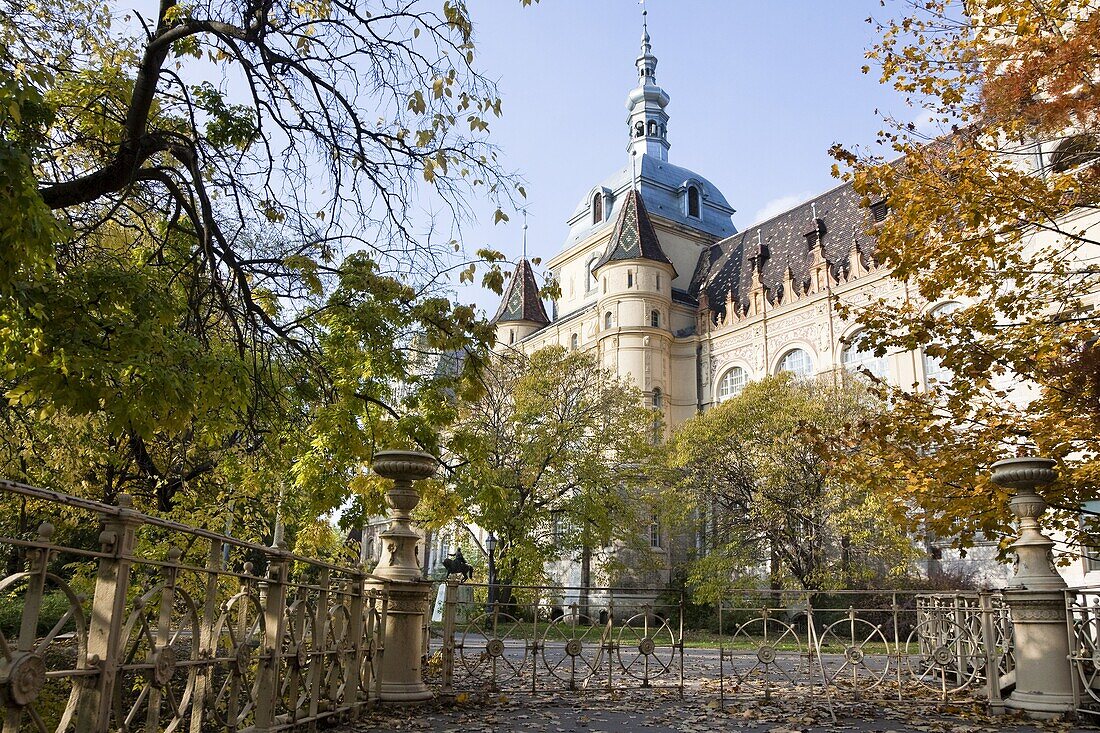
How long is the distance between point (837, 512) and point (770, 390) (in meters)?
4.88

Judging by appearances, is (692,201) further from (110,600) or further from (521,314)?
(110,600)

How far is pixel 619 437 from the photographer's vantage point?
28.8 m

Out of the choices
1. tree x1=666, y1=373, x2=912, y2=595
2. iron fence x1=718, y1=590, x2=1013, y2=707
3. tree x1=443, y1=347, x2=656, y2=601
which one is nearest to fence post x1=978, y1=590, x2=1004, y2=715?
iron fence x1=718, y1=590, x2=1013, y2=707

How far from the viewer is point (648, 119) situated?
179 ft

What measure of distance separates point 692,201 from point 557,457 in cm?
→ 2848

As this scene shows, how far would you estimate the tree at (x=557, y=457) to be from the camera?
26891 millimetres

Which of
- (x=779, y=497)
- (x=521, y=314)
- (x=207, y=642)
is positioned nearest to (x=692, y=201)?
(x=521, y=314)

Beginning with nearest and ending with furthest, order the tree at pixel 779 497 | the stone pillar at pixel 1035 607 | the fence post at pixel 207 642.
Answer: the fence post at pixel 207 642, the stone pillar at pixel 1035 607, the tree at pixel 779 497

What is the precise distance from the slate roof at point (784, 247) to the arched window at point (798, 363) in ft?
10.8

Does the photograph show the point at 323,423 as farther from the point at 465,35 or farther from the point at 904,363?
the point at 904,363

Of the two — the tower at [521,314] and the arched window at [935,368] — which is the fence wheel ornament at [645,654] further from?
the tower at [521,314]

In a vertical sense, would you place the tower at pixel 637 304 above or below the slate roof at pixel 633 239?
below

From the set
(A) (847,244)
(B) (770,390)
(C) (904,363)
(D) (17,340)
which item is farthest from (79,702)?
(A) (847,244)

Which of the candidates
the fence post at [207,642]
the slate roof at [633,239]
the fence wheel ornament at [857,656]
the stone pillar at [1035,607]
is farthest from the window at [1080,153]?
the slate roof at [633,239]
